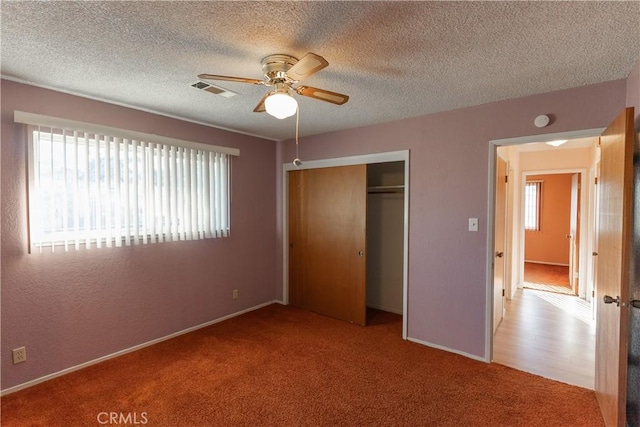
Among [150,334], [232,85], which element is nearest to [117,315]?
[150,334]

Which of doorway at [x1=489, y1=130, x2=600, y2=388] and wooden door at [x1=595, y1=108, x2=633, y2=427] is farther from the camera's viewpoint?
doorway at [x1=489, y1=130, x2=600, y2=388]

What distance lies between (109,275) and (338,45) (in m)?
2.72

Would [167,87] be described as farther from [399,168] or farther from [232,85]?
[399,168]

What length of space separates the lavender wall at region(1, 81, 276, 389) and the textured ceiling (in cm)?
45

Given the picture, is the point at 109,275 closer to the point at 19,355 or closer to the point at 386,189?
the point at 19,355

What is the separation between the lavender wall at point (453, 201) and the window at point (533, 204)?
19.7ft

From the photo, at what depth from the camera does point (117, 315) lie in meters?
2.90

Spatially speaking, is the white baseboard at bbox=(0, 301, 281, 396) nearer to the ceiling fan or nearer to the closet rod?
the closet rod

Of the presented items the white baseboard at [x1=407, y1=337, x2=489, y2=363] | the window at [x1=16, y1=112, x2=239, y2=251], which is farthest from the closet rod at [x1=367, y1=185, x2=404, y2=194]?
the window at [x1=16, y1=112, x2=239, y2=251]

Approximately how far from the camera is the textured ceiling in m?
1.47

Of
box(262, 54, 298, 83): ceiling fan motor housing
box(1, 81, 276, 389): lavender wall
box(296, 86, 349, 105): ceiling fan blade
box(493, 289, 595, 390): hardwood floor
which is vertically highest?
box(262, 54, 298, 83): ceiling fan motor housing

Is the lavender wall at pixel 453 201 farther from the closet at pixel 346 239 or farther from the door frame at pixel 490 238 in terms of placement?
the closet at pixel 346 239

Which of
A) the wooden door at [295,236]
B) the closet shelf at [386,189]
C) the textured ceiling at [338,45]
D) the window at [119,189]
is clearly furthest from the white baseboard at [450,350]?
the window at [119,189]

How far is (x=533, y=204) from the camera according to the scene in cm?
779
